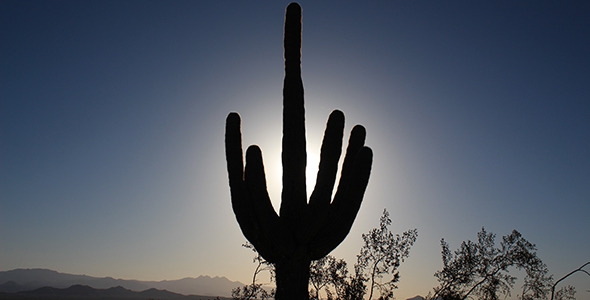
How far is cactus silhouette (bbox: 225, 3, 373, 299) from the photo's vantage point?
8.09m

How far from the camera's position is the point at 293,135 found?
894 centimetres

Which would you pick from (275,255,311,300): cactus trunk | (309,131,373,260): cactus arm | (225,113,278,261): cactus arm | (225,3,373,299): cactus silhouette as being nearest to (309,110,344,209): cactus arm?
(225,3,373,299): cactus silhouette

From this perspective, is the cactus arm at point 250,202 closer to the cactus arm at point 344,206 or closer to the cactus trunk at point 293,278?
the cactus trunk at point 293,278

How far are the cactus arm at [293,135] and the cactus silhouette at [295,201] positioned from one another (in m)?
0.02

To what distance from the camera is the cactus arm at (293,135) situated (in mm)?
8500

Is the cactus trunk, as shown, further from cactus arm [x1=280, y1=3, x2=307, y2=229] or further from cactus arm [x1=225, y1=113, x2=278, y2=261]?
cactus arm [x1=280, y1=3, x2=307, y2=229]

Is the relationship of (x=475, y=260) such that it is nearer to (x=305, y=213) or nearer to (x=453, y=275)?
(x=453, y=275)

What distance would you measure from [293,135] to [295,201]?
150 centimetres

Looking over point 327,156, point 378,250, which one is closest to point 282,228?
point 327,156

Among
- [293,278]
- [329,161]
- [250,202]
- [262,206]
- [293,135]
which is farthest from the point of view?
[293,135]

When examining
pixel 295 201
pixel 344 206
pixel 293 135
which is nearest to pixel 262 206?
pixel 295 201

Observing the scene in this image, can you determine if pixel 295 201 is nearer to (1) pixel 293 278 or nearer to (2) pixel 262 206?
(2) pixel 262 206

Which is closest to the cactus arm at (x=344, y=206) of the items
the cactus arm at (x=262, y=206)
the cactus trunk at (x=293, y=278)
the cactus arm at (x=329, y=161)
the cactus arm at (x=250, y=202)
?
the cactus arm at (x=329, y=161)

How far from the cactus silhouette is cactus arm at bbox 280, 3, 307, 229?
0.02m
